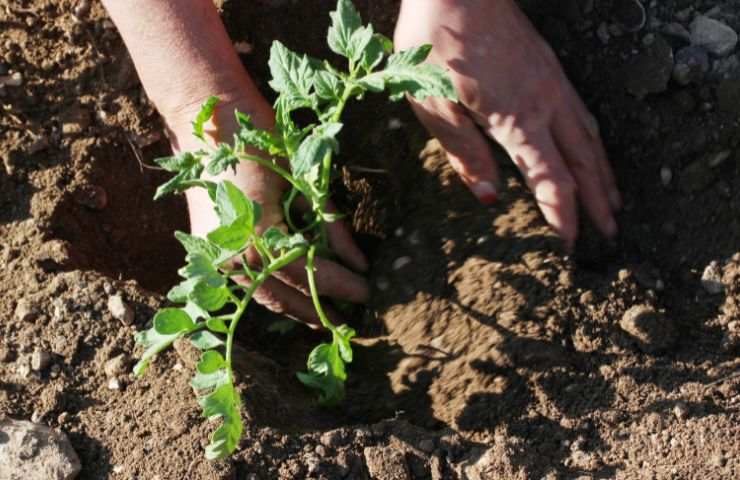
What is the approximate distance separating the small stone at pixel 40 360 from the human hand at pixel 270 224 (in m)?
0.41

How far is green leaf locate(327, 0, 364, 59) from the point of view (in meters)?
1.68

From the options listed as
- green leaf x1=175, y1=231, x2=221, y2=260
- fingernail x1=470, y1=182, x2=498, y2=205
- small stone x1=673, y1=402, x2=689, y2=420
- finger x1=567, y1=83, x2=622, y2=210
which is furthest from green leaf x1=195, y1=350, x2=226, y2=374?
finger x1=567, y1=83, x2=622, y2=210

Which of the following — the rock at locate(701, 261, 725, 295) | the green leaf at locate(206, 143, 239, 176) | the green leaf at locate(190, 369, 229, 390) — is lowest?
the rock at locate(701, 261, 725, 295)

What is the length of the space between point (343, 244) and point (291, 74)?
18.5 inches

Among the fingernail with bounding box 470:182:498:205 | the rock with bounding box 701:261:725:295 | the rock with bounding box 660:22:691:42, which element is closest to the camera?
the rock with bounding box 701:261:725:295

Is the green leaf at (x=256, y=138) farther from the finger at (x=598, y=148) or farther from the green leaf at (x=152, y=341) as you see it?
the finger at (x=598, y=148)

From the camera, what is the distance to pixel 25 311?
1.98 m

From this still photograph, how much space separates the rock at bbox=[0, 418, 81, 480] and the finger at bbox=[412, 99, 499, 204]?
0.95 metres

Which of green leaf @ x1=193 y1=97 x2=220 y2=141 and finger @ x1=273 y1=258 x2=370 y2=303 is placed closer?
green leaf @ x1=193 y1=97 x2=220 y2=141

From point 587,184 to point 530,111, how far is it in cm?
19

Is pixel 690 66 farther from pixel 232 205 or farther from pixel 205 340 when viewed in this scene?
pixel 205 340

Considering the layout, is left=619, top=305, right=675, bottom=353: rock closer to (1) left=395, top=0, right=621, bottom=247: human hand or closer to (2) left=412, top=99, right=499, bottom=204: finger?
(1) left=395, top=0, right=621, bottom=247: human hand

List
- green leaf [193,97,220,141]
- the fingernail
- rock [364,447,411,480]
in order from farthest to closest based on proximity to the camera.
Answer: the fingernail, green leaf [193,97,220,141], rock [364,447,411,480]

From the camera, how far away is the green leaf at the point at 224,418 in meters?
1.59
